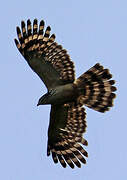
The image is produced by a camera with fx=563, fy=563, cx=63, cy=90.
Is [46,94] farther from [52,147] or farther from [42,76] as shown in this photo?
[52,147]

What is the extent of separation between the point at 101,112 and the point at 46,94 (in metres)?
1.39

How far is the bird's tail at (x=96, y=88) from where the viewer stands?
13148mm

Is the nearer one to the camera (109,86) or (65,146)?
(109,86)

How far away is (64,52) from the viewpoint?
44.5 ft

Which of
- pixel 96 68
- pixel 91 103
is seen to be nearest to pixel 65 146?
pixel 91 103

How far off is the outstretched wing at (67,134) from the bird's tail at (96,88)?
0.49 m

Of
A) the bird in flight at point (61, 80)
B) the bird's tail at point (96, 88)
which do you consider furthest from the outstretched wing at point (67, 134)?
the bird's tail at point (96, 88)

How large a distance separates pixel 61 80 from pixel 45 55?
29.0 inches

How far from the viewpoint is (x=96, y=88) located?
13492 millimetres

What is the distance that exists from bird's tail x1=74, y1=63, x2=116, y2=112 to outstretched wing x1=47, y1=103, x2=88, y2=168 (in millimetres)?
493

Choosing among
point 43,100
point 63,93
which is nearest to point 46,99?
point 43,100

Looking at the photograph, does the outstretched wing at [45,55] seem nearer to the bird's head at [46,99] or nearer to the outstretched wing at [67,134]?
the bird's head at [46,99]

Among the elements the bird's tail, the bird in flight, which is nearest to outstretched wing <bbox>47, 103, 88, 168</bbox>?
the bird in flight

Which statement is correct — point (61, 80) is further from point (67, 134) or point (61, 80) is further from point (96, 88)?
point (67, 134)
